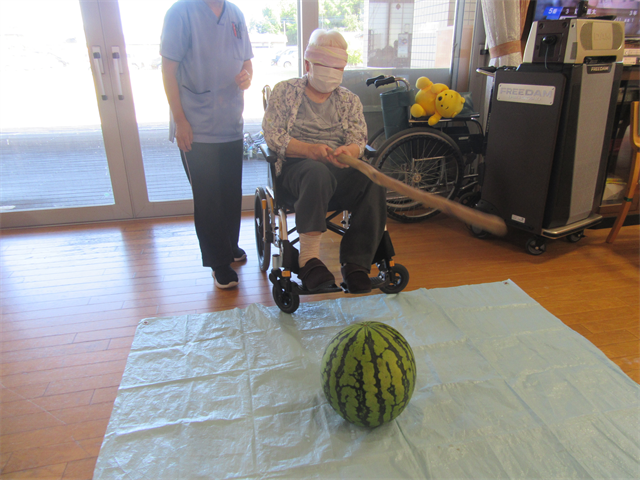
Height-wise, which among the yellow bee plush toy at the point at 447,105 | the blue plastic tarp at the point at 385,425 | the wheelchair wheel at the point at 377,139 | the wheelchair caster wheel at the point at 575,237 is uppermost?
the yellow bee plush toy at the point at 447,105

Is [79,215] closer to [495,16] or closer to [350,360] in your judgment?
[350,360]

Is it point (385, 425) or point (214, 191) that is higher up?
point (214, 191)

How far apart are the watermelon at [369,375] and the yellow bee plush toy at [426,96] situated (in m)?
2.08

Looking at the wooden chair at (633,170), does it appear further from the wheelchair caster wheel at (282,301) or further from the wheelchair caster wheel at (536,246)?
the wheelchair caster wheel at (282,301)

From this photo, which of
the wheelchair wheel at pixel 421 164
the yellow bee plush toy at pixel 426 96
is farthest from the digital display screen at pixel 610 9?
the wheelchair wheel at pixel 421 164

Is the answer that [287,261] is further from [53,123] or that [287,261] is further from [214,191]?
[53,123]

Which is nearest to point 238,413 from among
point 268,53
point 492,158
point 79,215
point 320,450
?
point 320,450

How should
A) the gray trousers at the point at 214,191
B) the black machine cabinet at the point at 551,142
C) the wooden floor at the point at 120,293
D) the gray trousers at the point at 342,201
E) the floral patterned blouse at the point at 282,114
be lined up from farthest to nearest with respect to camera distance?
the black machine cabinet at the point at 551,142 < the gray trousers at the point at 214,191 < the floral patterned blouse at the point at 282,114 < the gray trousers at the point at 342,201 < the wooden floor at the point at 120,293

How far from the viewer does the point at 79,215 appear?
3.17 meters

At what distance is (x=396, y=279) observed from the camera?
198 centimetres

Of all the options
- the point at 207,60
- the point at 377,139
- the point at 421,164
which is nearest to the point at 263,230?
the point at 207,60

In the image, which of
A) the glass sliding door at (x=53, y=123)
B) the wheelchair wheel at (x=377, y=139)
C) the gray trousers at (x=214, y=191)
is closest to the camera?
the gray trousers at (x=214, y=191)

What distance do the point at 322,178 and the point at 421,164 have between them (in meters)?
1.50

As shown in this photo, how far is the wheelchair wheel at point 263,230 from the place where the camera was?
205 centimetres
